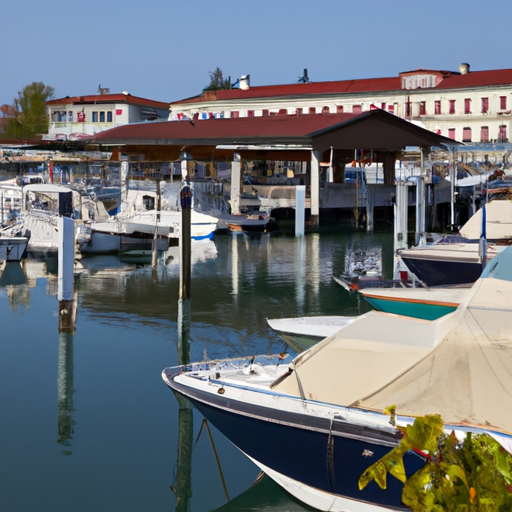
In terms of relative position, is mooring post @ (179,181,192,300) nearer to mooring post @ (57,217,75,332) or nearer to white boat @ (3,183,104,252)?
mooring post @ (57,217,75,332)

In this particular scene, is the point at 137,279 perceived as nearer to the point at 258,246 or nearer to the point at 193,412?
the point at 258,246

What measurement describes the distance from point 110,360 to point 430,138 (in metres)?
33.5

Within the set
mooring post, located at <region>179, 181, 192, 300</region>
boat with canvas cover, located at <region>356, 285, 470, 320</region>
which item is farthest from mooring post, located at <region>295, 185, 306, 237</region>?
boat with canvas cover, located at <region>356, 285, 470, 320</region>

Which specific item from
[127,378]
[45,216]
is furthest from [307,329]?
[45,216]

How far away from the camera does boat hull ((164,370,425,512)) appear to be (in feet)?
28.7

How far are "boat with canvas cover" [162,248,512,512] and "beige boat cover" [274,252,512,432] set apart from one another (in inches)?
0.4

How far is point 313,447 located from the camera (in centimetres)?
909

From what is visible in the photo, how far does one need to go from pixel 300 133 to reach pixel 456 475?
40.5 m

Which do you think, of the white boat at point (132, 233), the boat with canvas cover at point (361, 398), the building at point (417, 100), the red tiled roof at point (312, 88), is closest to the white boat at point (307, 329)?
the boat with canvas cover at point (361, 398)

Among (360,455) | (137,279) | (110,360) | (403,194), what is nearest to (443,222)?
(403,194)

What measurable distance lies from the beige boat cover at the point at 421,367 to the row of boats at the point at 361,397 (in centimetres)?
1

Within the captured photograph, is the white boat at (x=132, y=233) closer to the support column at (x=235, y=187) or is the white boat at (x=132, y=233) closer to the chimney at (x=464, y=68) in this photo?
the support column at (x=235, y=187)

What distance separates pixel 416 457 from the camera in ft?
26.8

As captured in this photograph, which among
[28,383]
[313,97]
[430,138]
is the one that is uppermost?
[313,97]
